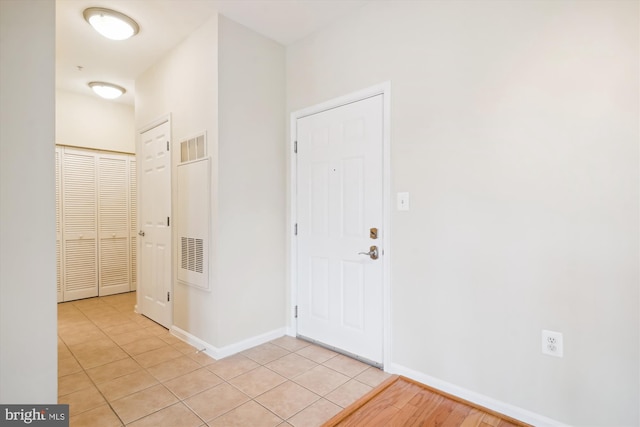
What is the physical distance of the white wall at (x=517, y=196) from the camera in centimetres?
158

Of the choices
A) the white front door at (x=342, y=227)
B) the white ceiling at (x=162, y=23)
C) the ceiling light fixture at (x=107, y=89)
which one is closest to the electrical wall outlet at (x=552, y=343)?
the white front door at (x=342, y=227)

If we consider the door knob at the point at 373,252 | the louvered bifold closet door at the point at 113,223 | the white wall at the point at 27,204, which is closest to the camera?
the white wall at the point at 27,204

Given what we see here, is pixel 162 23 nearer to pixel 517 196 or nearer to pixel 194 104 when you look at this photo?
pixel 194 104

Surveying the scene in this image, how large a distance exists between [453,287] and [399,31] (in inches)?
71.9

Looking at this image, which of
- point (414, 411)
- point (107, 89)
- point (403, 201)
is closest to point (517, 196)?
point (403, 201)

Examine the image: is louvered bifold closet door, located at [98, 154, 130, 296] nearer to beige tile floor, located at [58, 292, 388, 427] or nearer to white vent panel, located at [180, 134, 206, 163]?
beige tile floor, located at [58, 292, 388, 427]

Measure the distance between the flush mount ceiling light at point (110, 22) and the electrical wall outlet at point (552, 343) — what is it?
3.74m

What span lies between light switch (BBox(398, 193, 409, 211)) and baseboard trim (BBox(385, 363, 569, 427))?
1132mm

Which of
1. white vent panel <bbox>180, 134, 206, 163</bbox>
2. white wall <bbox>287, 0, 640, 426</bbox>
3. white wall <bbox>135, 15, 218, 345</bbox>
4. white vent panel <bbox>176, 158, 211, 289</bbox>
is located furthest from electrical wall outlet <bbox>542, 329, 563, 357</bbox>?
white vent panel <bbox>180, 134, 206, 163</bbox>

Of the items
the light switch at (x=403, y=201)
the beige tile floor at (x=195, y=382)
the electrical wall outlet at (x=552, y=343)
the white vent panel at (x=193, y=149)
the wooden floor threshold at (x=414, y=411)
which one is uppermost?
the white vent panel at (x=193, y=149)

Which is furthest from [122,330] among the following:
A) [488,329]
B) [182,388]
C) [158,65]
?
[488,329]

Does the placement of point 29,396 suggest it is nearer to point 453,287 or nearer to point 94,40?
point 453,287

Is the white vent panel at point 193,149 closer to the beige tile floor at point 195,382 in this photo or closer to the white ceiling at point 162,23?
the white ceiling at point 162,23

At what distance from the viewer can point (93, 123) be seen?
4.58 m
